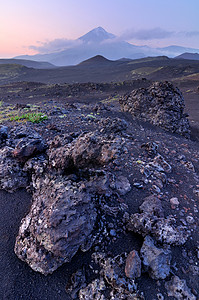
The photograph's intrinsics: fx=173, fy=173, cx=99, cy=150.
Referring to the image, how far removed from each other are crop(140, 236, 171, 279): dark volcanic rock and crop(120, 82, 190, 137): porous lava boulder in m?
7.80

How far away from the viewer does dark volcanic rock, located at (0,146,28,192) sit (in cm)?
455

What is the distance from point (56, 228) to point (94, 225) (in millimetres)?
809

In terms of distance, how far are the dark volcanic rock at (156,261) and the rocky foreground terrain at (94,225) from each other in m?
0.01

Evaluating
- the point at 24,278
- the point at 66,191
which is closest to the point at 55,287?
the point at 24,278

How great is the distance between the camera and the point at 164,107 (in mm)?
9844

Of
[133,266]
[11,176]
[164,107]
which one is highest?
[164,107]

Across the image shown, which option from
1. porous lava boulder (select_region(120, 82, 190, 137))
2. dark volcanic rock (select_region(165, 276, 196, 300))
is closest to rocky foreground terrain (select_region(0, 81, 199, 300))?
dark volcanic rock (select_region(165, 276, 196, 300))

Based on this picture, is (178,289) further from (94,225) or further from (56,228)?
(56,228)

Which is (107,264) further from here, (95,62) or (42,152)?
(95,62)

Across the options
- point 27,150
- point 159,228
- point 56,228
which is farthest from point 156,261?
point 27,150

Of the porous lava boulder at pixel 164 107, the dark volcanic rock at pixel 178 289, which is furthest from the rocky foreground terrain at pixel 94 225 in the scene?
the porous lava boulder at pixel 164 107

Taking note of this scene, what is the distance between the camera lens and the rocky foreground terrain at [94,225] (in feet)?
8.93

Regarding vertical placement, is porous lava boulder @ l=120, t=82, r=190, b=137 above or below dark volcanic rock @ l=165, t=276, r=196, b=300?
above

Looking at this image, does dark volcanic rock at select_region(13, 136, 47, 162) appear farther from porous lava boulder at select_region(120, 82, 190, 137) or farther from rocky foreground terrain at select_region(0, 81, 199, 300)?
porous lava boulder at select_region(120, 82, 190, 137)
